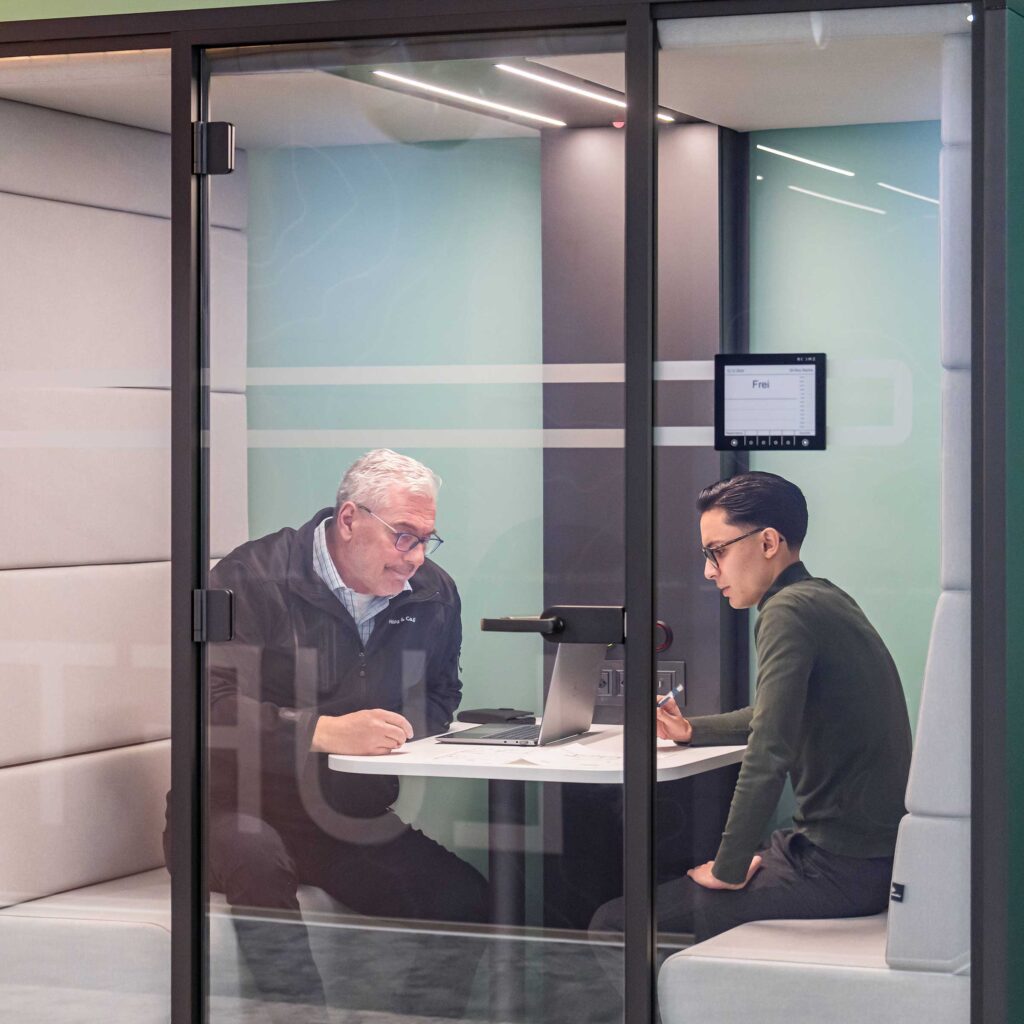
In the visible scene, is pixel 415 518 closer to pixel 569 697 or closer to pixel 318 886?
pixel 569 697

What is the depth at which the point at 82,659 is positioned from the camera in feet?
11.1

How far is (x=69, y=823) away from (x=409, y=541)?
1.04 metres

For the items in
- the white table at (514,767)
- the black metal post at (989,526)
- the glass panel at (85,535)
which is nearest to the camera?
the black metal post at (989,526)

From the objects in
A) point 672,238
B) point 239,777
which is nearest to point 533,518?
point 672,238

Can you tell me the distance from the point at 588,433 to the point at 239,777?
1084 millimetres

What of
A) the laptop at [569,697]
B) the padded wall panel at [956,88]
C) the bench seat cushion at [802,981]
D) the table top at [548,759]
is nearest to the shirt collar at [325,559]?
the table top at [548,759]

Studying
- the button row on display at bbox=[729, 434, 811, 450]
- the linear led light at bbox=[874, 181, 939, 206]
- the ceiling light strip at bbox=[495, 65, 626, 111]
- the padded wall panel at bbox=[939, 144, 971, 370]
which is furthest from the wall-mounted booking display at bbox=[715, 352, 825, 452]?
the ceiling light strip at bbox=[495, 65, 626, 111]

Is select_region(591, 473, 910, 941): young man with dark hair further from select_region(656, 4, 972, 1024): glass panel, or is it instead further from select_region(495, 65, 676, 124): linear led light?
select_region(495, 65, 676, 124): linear led light

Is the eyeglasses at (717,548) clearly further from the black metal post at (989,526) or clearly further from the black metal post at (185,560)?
the black metal post at (185,560)

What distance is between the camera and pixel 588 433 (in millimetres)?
3109

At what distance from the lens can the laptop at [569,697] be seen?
311 cm

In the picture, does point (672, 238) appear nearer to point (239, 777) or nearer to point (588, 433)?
point (588, 433)

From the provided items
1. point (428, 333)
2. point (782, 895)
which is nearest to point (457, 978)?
point (782, 895)

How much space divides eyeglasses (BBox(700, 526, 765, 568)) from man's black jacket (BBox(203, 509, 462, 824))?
0.54 meters
